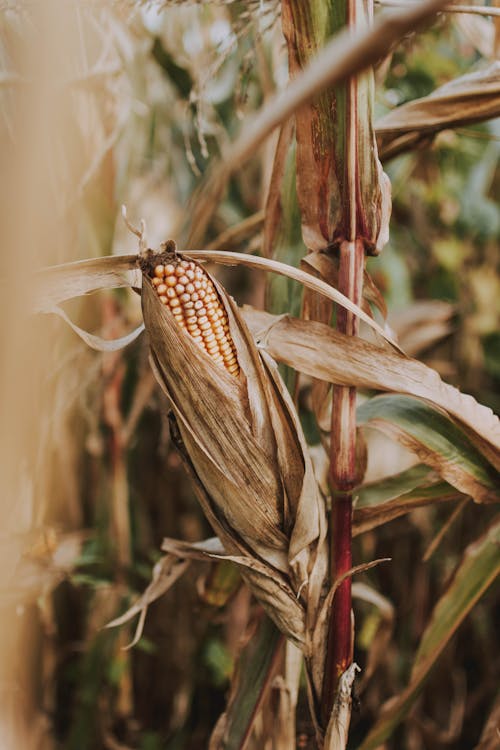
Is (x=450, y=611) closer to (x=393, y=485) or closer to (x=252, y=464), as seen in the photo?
(x=393, y=485)

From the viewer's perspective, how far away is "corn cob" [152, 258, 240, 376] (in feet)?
1.52

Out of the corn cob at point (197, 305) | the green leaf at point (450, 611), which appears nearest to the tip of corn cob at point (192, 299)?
the corn cob at point (197, 305)

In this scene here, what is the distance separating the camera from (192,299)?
1.54 feet

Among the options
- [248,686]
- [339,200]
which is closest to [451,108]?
[339,200]

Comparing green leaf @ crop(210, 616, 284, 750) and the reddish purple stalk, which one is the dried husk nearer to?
the reddish purple stalk

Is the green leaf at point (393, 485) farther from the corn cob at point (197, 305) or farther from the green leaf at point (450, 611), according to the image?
the corn cob at point (197, 305)

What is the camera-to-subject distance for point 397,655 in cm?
131

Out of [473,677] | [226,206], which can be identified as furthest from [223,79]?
[473,677]

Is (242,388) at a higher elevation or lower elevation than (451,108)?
lower

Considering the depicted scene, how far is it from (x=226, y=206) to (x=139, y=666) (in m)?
1.03

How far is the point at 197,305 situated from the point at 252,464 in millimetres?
143

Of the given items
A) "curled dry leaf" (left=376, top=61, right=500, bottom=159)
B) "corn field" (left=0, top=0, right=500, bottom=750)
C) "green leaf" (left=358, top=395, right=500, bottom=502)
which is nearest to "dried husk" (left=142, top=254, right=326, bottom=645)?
"corn field" (left=0, top=0, right=500, bottom=750)

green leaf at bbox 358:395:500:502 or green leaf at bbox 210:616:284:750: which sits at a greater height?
green leaf at bbox 358:395:500:502

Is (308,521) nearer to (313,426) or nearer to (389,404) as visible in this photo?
(389,404)
